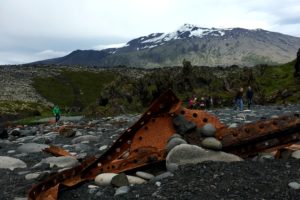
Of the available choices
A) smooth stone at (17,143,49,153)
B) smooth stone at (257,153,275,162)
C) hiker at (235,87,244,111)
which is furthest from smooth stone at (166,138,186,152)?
hiker at (235,87,244,111)

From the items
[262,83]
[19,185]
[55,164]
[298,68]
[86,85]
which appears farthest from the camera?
[86,85]

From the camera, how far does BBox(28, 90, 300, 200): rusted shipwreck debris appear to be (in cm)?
641

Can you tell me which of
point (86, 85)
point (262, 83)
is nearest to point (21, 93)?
point (86, 85)

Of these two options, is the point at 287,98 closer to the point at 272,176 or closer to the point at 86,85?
the point at 272,176

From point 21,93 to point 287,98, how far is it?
10373cm

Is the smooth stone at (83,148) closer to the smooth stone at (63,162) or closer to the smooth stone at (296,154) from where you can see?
the smooth stone at (63,162)

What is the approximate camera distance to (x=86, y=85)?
152 m

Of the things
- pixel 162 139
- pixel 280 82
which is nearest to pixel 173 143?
pixel 162 139

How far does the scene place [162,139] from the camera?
23.1 feet

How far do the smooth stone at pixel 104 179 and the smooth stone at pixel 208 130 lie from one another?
1460 mm

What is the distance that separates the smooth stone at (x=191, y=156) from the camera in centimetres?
642

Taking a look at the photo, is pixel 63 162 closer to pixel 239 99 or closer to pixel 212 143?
pixel 212 143

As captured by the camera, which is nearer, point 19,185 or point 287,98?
point 19,185

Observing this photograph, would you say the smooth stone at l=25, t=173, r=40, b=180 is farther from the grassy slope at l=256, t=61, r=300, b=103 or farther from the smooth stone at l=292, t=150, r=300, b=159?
the grassy slope at l=256, t=61, r=300, b=103
